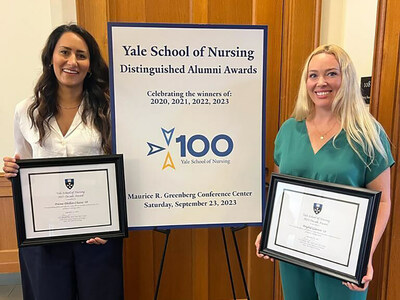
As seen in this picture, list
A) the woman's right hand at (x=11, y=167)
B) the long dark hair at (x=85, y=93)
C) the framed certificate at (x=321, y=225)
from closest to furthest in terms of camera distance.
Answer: the framed certificate at (x=321, y=225), the woman's right hand at (x=11, y=167), the long dark hair at (x=85, y=93)

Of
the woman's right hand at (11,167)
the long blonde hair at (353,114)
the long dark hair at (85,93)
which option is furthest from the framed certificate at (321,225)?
the woman's right hand at (11,167)

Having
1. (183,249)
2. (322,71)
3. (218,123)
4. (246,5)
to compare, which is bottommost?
(183,249)

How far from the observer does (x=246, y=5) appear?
67.9 inches

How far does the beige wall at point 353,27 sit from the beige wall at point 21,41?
1.36 meters

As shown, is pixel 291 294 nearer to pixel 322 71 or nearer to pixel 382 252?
pixel 382 252

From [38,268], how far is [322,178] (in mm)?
1159

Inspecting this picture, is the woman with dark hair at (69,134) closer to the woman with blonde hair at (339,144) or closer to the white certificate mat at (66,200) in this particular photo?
the white certificate mat at (66,200)

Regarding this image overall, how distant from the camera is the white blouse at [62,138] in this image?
1294mm

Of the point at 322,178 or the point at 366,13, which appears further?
the point at 366,13

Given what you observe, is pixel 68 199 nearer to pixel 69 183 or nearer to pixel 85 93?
pixel 69 183

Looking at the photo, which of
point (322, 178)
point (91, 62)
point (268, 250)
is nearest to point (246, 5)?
point (91, 62)

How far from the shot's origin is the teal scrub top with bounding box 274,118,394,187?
Result: 42.9 inches

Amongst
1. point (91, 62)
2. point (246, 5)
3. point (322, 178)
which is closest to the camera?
point (322, 178)

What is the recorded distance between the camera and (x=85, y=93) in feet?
4.54
